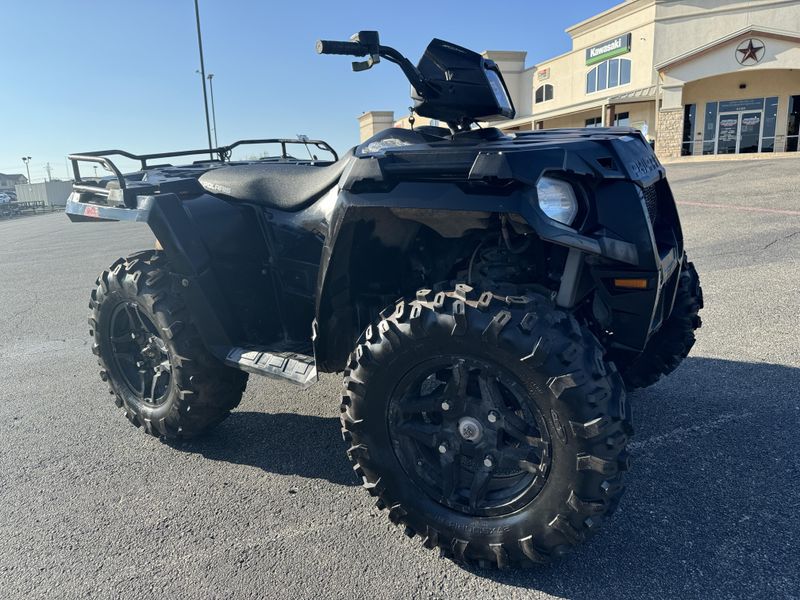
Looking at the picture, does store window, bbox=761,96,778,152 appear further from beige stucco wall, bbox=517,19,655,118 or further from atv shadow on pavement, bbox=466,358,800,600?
atv shadow on pavement, bbox=466,358,800,600

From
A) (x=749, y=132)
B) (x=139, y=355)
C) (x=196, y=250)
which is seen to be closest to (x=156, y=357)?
(x=139, y=355)

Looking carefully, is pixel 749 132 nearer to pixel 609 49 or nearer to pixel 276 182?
pixel 609 49

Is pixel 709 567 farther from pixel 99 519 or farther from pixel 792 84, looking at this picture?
pixel 792 84

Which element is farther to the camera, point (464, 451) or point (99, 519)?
point (99, 519)

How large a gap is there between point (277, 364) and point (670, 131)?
3148 centimetres

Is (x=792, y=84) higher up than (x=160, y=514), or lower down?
higher up

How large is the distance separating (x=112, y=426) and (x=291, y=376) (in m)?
1.76

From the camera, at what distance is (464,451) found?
2.51 metres

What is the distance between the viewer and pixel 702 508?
2812 mm

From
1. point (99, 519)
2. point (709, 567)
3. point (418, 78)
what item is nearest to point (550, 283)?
point (418, 78)

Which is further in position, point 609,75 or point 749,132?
point 609,75

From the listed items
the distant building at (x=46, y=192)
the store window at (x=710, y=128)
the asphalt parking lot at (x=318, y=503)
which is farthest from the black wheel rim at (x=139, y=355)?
the distant building at (x=46, y=192)

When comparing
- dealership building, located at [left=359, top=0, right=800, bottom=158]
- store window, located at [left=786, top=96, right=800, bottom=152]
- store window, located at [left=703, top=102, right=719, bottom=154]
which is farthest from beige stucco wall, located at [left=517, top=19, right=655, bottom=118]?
store window, located at [left=786, top=96, right=800, bottom=152]

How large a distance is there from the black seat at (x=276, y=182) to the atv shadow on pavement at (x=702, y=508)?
196 cm
